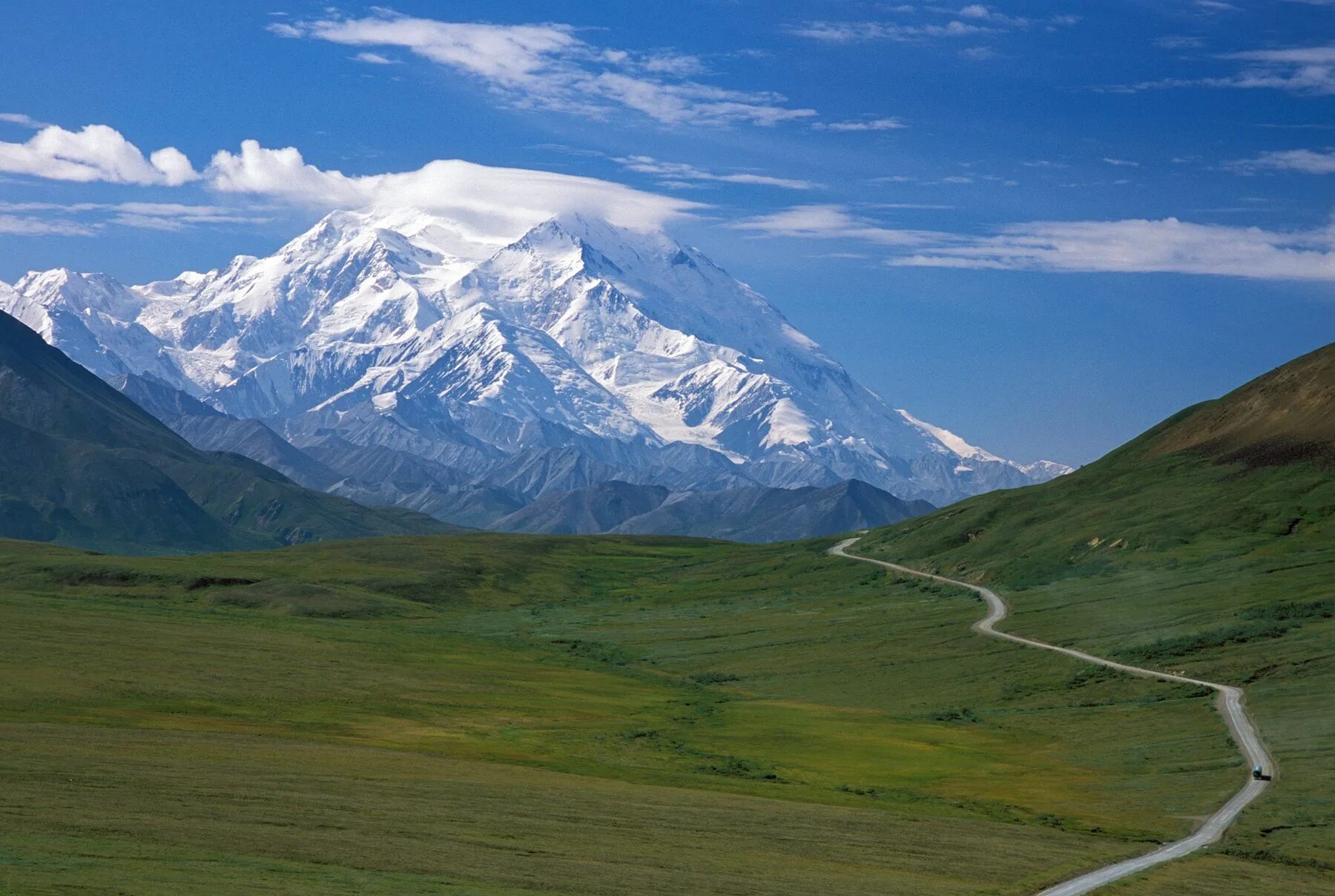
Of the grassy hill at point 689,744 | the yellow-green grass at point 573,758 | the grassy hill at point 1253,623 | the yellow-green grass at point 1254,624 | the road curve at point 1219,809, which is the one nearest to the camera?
the yellow-green grass at point 573,758

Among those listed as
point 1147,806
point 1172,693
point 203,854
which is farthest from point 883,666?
point 203,854

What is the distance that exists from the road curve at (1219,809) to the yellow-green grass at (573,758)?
4.90 feet

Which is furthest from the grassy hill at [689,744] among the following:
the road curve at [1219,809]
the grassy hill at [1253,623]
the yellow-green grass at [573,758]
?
→ the road curve at [1219,809]

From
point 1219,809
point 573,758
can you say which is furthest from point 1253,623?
point 573,758

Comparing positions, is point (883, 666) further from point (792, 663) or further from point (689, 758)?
point (689, 758)

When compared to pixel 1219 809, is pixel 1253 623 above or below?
above

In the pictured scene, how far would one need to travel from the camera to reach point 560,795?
230 ft

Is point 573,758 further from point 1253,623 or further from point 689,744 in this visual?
point 1253,623

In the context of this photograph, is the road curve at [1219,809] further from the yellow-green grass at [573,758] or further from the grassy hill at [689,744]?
the yellow-green grass at [573,758]

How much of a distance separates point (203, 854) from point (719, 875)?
18092 mm

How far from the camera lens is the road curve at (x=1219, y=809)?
59.9m

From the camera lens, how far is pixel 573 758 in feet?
303

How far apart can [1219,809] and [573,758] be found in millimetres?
37914

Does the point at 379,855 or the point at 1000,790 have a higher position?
the point at 379,855
